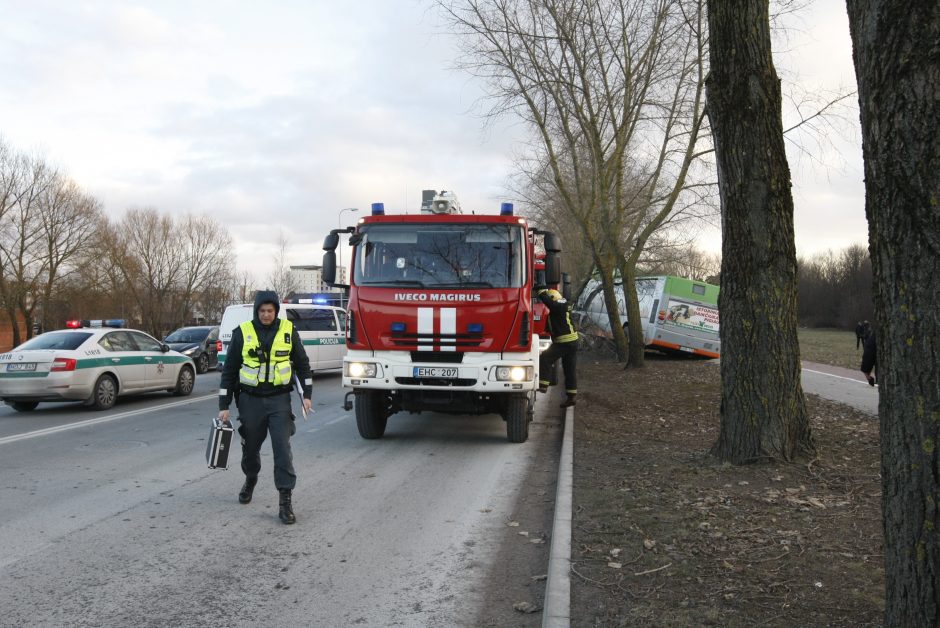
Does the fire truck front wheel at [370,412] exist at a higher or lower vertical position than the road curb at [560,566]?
higher

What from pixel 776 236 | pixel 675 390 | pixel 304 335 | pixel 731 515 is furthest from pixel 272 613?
pixel 304 335

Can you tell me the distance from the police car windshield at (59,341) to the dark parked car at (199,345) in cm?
1057

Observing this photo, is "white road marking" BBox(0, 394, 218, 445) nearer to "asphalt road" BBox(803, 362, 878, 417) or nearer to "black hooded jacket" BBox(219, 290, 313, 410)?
"black hooded jacket" BBox(219, 290, 313, 410)

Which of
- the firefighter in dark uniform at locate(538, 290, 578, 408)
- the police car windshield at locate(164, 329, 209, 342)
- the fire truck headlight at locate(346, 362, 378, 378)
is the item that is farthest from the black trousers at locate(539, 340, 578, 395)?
the police car windshield at locate(164, 329, 209, 342)

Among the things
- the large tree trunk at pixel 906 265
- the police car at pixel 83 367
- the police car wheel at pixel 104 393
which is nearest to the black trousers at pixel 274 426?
the large tree trunk at pixel 906 265

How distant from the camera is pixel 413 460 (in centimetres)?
876

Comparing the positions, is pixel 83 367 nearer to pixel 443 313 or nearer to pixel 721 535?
pixel 443 313

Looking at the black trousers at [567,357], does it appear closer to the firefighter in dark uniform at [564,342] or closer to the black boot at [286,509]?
the firefighter in dark uniform at [564,342]

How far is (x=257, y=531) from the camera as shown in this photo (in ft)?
18.9

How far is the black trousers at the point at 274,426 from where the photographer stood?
611 cm

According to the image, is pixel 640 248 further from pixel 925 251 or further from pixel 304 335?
pixel 925 251

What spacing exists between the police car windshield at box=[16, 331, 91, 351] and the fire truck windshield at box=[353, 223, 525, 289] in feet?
21.0

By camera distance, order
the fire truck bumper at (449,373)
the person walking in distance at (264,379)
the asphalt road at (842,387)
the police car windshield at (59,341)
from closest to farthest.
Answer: the person walking in distance at (264,379), the fire truck bumper at (449,373), the police car windshield at (59,341), the asphalt road at (842,387)

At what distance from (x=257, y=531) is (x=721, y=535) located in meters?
3.40
